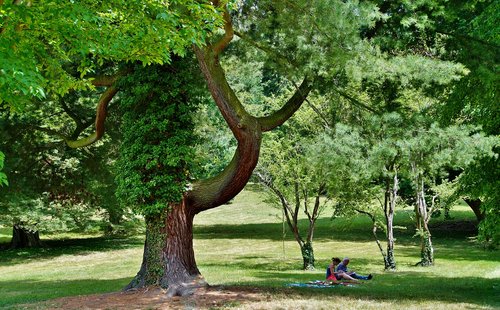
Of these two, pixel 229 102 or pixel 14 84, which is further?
pixel 229 102

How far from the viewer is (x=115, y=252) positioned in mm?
29875

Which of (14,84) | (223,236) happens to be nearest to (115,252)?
(223,236)

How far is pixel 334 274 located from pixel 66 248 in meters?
21.3

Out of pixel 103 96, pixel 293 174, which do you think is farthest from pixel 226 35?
pixel 293 174

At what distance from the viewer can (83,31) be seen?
8.96 m

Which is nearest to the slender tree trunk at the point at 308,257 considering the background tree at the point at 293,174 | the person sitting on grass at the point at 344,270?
the background tree at the point at 293,174

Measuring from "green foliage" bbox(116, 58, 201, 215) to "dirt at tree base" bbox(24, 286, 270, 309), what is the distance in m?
2.00

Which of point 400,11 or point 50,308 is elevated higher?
point 400,11

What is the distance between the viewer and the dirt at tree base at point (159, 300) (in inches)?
445

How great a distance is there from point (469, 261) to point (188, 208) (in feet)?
49.1

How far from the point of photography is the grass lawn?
504 inches

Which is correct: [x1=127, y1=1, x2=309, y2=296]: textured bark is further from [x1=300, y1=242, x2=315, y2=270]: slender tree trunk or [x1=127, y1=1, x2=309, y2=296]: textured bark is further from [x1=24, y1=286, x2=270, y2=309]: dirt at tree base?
[x1=300, y1=242, x2=315, y2=270]: slender tree trunk

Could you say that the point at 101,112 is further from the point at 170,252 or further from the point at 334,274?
the point at 334,274

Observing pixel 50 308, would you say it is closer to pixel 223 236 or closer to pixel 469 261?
pixel 469 261
